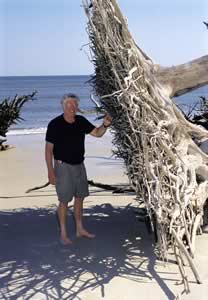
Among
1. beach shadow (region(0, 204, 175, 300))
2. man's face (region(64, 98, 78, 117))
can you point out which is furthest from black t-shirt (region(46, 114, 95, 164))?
beach shadow (region(0, 204, 175, 300))

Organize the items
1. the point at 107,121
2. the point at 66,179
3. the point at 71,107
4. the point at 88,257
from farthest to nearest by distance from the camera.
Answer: the point at 66,179
the point at 71,107
the point at 107,121
the point at 88,257

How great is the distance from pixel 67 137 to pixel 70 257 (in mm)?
1469

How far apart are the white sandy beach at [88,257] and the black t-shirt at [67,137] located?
3.51ft

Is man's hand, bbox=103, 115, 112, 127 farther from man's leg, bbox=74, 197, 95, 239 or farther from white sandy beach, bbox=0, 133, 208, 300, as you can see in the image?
white sandy beach, bbox=0, 133, 208, 300

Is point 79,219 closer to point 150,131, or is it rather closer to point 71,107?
point 71,107

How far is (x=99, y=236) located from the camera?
23.7ft

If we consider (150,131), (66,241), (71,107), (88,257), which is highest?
(71,107)

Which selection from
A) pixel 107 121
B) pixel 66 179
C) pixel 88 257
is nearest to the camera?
pixel 88 257

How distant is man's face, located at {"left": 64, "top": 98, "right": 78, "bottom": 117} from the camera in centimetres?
684

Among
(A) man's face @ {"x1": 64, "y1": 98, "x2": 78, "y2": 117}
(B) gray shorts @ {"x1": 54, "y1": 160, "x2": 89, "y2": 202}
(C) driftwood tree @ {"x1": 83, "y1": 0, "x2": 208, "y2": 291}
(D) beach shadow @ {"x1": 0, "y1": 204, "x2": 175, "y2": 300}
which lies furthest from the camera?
(B) gray shorts @ {"x1": 54, "y1": 160, "x2": 89, "y2": 202}

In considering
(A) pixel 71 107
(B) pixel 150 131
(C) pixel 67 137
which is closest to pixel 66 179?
(C) pixel 67 137

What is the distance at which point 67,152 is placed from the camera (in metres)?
6.94

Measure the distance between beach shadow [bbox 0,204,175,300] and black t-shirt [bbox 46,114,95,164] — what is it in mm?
1069

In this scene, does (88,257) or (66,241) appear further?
(66,241)
